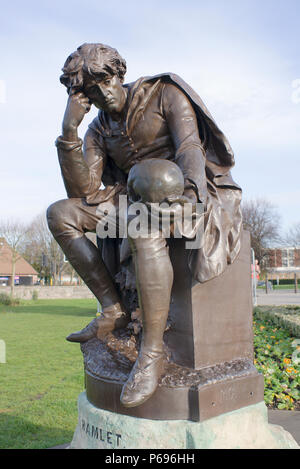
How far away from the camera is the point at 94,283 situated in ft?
8.96

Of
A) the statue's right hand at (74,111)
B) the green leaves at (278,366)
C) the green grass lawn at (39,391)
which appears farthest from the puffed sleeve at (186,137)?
the green leaves at (278,366)

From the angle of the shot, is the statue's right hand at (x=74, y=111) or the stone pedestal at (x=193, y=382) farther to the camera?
the statue's right hand at (x=74, y=111)

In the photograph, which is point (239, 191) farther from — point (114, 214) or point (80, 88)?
point (80, 88)

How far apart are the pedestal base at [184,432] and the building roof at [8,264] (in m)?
45.4

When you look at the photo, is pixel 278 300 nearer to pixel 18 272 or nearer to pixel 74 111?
pixel 74 111

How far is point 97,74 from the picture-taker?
8.27 feet

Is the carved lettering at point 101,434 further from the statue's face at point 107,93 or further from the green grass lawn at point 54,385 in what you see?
the green grass lawn at point 54,385

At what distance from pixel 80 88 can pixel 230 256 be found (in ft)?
4.44

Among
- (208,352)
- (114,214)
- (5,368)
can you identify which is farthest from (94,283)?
(5,368)

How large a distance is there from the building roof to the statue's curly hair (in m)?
45.0

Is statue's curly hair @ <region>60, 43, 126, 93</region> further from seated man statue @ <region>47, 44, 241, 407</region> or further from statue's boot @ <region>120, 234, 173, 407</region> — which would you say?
statue's boot @ <region>120, 234, 173, 407</region>

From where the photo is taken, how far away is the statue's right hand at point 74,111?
2.54 metres

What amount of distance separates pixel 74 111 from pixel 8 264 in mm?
53690

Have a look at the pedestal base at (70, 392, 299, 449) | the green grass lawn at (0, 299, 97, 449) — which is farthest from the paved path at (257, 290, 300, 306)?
the pedestal base at (70, 392, 299, 449)
